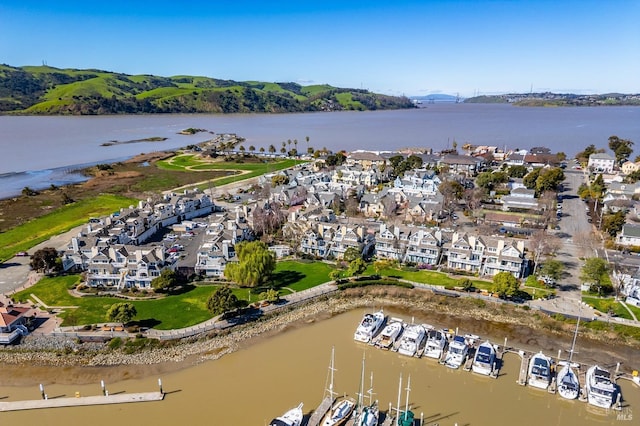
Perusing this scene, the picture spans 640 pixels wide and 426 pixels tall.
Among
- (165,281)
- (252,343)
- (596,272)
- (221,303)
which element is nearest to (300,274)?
(221,303)

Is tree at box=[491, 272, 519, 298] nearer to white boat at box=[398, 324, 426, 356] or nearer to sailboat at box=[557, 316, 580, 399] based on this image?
sailboat at box=[557, 316, 580, 399]

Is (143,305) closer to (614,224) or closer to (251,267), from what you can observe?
(251,267)

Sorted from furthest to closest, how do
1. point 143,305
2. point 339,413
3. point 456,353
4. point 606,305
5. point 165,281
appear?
point 165,281, point 143,305, point 606,305, point 456,353, point 339,413

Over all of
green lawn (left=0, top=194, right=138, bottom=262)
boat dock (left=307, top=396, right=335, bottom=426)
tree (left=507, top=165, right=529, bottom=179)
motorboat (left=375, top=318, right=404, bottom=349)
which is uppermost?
tree (left=507, top=165, right=529, bottom=179)

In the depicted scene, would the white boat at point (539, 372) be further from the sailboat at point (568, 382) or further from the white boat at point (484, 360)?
the white boat at point (484, 360)

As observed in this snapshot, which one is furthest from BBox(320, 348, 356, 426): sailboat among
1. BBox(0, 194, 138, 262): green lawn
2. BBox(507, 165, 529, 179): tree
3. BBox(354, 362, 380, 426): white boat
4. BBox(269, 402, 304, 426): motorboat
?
BBox(507, 165, 529, 179): tree

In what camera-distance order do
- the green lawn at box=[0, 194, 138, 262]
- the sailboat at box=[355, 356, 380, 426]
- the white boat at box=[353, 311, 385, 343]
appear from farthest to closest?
the green lawn at box=[0, 194, 138, 262]
the white boat at box=[353, 311, 385, 343]
the sailboat at box=[355, 356, 380, 426]

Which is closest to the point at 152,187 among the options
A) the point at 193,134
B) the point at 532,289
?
the point at 532,289
